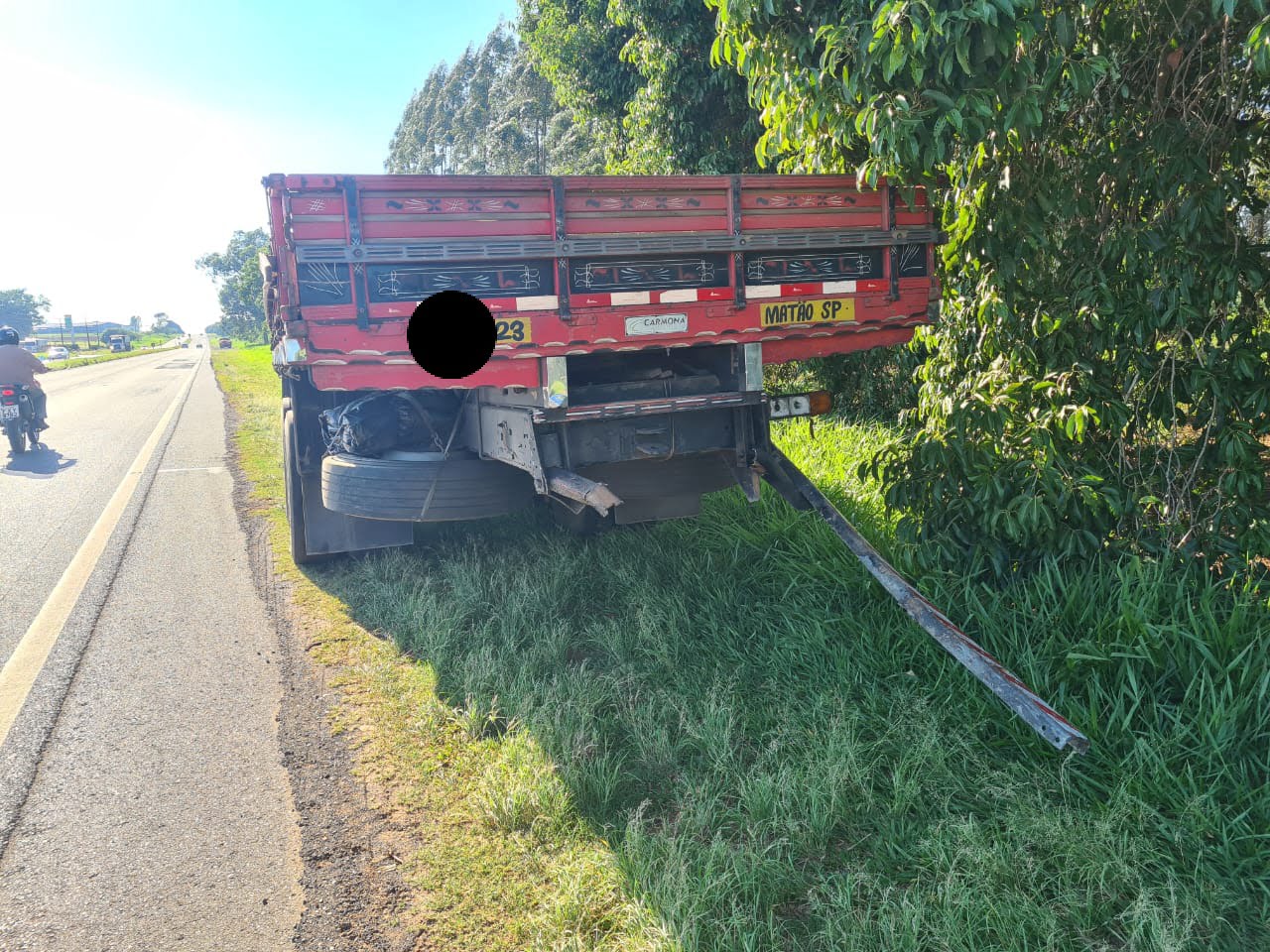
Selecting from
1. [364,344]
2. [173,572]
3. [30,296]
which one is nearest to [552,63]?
[173,572]

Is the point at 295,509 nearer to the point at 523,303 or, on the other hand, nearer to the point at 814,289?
the point at 523,303

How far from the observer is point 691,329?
4641 millimetres

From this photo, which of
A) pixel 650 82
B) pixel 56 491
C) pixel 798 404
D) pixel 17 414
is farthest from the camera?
pixel 17 414

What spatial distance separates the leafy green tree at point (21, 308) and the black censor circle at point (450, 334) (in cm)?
16558

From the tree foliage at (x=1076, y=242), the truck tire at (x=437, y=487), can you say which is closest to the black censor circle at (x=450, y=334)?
the truck tire at (x=437, y=487)

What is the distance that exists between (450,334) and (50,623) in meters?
3.34

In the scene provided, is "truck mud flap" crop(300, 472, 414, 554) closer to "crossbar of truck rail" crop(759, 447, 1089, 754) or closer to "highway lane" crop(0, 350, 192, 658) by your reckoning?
"highway lane" crop(0, 350, 192, 658)

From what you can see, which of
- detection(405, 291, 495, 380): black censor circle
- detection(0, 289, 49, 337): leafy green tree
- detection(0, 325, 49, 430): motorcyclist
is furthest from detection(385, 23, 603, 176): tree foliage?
detection(0, 289, 49, 337): leafy green tree

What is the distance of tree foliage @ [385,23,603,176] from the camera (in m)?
29.8

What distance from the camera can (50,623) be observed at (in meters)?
5.64

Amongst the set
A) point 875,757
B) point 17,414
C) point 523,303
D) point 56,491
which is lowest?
point 875,757

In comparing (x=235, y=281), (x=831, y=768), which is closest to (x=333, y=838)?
(x=831, y=768)

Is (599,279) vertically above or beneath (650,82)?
beneath

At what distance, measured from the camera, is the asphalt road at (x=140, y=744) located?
2.99 metres
